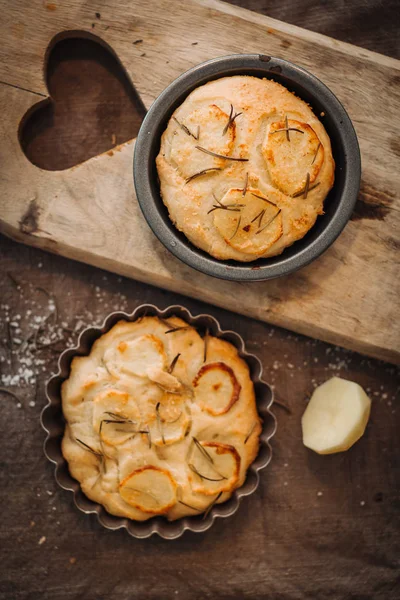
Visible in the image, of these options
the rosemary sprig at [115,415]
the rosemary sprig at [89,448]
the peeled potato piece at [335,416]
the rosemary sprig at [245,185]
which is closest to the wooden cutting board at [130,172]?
the peeled potato piece at [335,416]

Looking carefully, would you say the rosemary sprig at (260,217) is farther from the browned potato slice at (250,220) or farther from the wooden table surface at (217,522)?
the wooden table surface at (217,522)

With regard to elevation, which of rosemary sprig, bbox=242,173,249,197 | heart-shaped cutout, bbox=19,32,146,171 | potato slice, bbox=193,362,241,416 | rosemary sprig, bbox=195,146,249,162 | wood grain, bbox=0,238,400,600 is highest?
rosemary sprig, bbox=195,146,249,162

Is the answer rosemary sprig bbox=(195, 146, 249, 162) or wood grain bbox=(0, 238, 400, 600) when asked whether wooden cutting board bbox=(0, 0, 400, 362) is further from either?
rosemary sprig bbox=(195, 146, 249, 162)

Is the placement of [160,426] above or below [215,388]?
below

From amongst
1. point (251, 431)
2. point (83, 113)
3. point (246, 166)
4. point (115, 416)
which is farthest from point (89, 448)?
point (83, 113)

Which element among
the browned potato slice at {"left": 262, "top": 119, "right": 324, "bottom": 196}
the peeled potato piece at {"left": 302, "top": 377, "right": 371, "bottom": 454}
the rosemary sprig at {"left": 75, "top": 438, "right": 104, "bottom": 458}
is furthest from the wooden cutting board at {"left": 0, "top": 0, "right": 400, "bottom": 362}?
the rosemary sprig at {"left": 75, "top": 438, "right": 104, "bottom": 458}

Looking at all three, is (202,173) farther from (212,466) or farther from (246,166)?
(212,466)

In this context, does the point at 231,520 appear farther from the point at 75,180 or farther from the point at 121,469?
the point at 75,180
